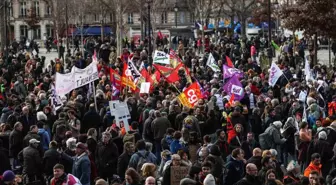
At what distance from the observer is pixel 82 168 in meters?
15.4

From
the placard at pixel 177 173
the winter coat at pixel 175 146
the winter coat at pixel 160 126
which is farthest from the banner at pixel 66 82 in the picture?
the placard at pixel 177 173

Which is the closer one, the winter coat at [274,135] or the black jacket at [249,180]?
the black jacket at [249,180]

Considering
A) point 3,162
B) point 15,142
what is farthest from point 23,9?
point 3,162

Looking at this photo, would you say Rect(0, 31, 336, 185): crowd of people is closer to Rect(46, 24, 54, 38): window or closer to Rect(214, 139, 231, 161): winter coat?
Rect(214, 139, 231, 161): winter coat

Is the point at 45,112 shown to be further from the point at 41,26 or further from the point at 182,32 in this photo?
the point at 41,26

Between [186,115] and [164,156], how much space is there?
5158 mm

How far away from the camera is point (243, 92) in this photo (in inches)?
955

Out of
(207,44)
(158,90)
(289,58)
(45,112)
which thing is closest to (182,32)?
(207,44)

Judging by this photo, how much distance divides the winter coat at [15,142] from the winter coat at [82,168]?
139 inches

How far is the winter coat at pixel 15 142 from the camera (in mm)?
18688

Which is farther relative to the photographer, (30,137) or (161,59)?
(161,59)

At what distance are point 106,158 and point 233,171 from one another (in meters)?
2.77

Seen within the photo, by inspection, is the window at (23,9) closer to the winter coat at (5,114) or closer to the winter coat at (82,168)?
the winter coat at (5,114)

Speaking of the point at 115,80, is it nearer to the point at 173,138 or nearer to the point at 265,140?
the point at 265,140
